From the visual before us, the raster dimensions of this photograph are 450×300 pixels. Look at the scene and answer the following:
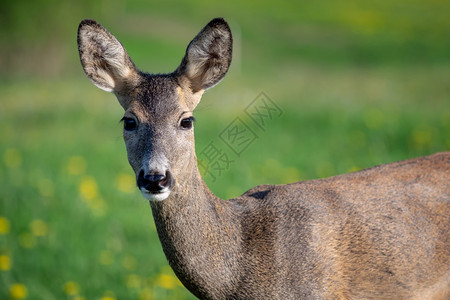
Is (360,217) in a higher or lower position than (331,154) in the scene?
higher

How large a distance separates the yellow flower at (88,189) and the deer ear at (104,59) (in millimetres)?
3807

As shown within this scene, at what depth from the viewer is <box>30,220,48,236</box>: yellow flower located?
684 centimetres

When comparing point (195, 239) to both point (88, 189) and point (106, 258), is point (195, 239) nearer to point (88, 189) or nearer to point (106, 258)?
point (106, 258)

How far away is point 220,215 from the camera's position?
12.1 feet

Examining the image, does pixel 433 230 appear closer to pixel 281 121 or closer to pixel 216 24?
pixel 216 24

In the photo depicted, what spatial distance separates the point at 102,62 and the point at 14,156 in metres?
6.01

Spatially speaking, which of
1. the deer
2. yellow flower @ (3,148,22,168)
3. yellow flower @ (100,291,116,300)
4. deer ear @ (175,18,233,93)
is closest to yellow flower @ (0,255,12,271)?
yellow flower @ (100,291,116,300)

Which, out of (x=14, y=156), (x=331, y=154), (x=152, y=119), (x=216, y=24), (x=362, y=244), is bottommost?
(x=14, y=156)

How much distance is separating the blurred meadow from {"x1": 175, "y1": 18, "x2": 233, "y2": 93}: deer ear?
1.94 feet

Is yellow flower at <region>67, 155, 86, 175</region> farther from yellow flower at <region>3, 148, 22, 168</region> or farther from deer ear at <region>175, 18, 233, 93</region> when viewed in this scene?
deer ear at <region>175, 18, 233, 93</region>

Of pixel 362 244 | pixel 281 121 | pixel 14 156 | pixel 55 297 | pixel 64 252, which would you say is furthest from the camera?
pixel 281 121

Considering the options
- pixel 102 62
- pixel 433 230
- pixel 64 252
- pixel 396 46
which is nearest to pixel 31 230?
pixel 64 252

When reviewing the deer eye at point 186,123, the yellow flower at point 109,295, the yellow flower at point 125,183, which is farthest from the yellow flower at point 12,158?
the deer eye at point 186,123

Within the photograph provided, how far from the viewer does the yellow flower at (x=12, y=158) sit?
9133 mm
